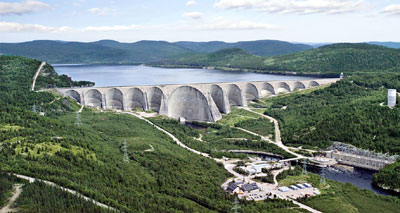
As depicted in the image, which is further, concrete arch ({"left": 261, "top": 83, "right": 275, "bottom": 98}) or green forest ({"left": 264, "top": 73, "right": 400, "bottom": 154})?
concrete arch ({"left": 261, "top": 83, "right": 275, "bottom": 98})

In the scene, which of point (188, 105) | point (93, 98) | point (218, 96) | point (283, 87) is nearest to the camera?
point (93, 98)

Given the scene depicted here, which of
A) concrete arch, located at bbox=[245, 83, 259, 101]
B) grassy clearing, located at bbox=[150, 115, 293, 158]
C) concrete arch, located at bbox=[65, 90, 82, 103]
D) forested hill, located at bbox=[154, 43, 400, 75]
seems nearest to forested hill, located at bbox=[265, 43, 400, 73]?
forested hill, located at bbox=[154, 43, 400, 75]

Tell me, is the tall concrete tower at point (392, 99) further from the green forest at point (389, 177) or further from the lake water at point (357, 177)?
the green forest at point (389, 177)

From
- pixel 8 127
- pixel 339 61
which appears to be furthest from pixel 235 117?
pixel 339 61

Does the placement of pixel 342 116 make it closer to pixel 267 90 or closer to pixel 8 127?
pixel 267 90

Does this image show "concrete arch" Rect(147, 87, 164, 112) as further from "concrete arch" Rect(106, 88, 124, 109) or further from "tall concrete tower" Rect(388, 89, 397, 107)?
"tall concrete tower" Rect(388, 89, 397, 107)

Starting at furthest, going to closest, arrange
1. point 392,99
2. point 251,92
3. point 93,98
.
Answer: point 251,92 < point 93,98 < point 392,99

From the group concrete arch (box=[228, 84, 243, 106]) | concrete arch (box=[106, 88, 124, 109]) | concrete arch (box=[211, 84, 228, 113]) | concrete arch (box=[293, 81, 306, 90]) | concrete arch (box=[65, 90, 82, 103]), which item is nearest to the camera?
concrete arch (box=[65, 90, 82, 103])

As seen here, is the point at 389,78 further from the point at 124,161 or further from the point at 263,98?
the point at 124,161
